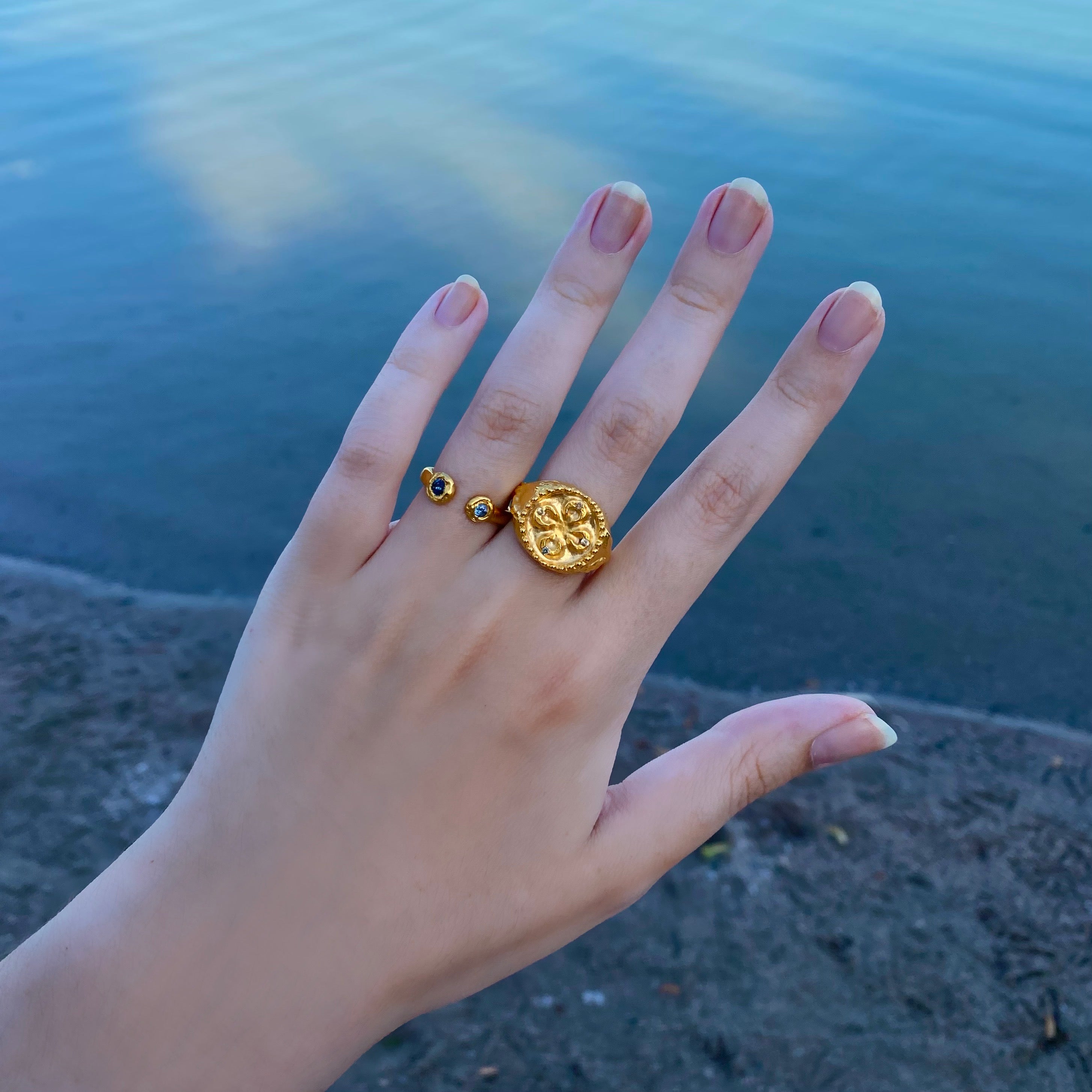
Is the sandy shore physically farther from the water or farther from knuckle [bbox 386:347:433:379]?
knuckle [bbox 386:347:433:379]

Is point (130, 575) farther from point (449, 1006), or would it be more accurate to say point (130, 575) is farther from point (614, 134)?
point (614, 134)

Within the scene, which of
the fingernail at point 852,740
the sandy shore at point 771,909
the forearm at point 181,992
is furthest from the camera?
the sandy shore at point 771,909

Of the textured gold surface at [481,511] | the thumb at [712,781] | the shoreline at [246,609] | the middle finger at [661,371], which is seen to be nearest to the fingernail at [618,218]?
the middle finger at [661,371]

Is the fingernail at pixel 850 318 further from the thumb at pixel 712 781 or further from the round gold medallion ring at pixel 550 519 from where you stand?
the thumb at pixel 712 781

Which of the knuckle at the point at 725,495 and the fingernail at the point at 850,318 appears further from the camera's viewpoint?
the knuckle at the point at 725,495

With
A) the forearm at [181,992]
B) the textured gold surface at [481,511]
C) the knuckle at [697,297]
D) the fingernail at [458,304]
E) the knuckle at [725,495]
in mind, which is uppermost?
the knuckle at [697,297]

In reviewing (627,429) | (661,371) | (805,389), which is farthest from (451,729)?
(805,389)

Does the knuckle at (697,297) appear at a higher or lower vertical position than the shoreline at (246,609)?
higher

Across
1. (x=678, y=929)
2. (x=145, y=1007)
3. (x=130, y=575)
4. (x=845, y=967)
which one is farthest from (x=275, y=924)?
(x=130, y=575)
